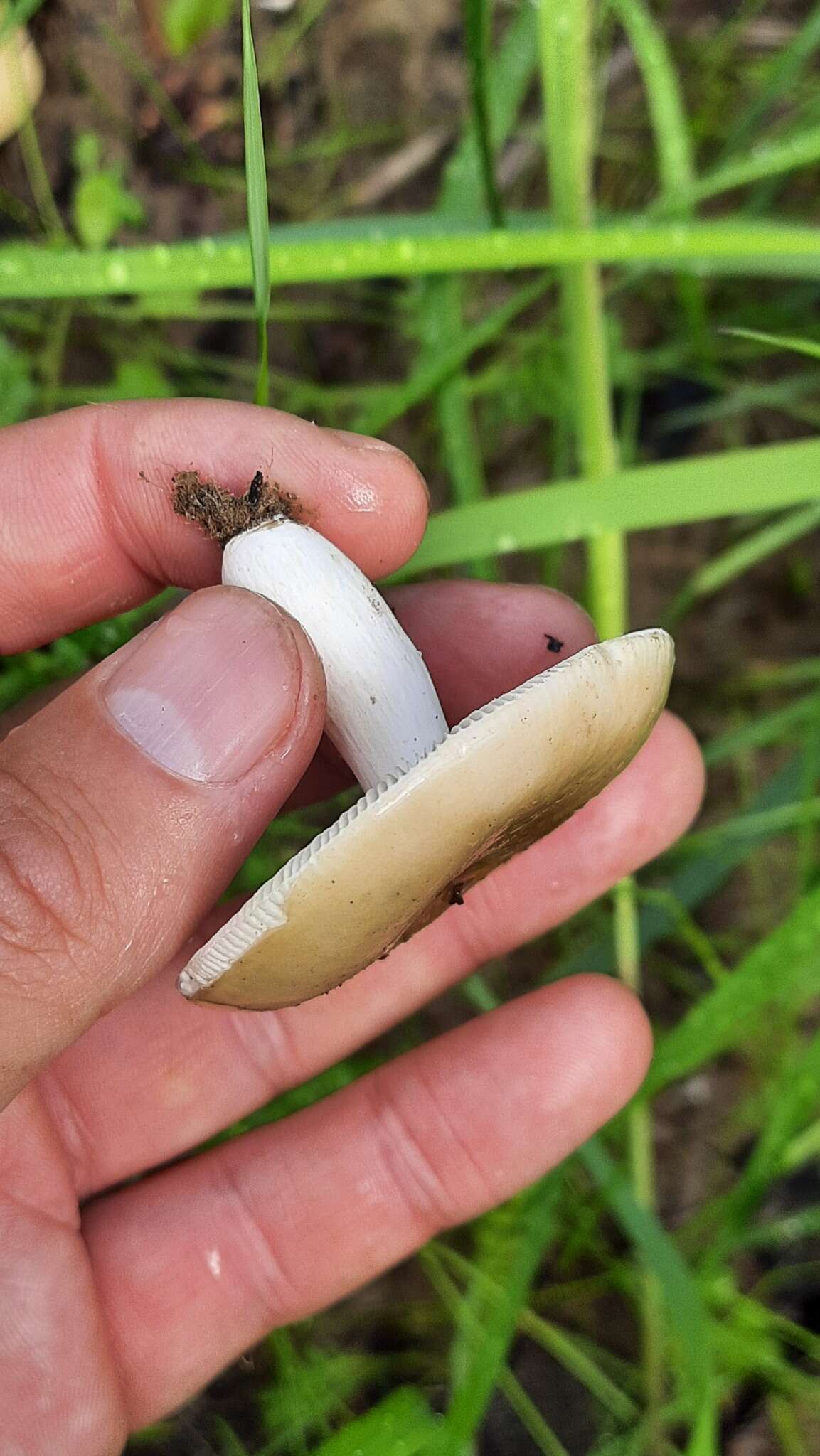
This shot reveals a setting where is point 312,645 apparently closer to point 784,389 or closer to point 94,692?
point 94,692

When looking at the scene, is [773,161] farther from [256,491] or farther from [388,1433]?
[388,1433]

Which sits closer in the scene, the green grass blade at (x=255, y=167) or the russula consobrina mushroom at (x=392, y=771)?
the russula consobrina mushroom at (x=392, y=771)

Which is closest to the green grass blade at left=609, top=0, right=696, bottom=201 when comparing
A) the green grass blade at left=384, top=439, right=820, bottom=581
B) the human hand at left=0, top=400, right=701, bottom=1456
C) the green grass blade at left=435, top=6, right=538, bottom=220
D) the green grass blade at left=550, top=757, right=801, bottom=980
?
the green grass blade at left=435, top=6, right=538, bottom=220

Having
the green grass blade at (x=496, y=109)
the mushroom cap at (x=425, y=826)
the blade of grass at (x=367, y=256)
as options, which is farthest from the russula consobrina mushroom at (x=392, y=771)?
the green grass blade at (x=496, y=109)

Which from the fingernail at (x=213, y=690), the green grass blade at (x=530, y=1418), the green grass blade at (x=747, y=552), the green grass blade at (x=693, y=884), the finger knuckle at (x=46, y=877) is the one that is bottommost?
the green grass blade at (x=530, y=1418)

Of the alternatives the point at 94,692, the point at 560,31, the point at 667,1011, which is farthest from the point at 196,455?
the point at 667,1011

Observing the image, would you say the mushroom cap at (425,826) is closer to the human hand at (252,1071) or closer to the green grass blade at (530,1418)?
the human hand at (252,1071)
